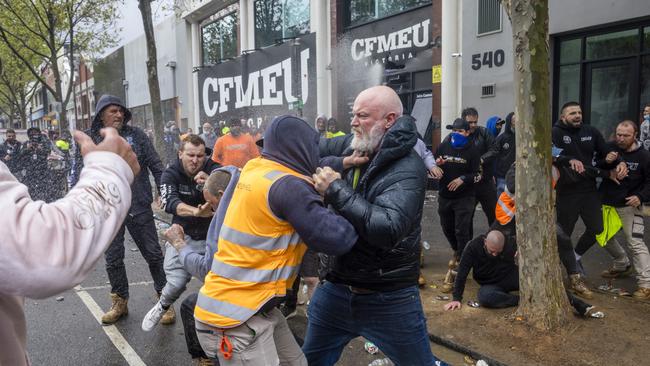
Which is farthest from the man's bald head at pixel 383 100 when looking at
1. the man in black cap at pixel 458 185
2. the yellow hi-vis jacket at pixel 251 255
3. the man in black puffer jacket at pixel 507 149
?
the man in black puffer jacket at pixel 507 149

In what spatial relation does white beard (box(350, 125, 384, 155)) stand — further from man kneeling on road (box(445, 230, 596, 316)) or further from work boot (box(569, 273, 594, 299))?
work boot (box(569, 273, 594, 299))

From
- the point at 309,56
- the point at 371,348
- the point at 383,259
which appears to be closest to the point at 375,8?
the point at 309,56

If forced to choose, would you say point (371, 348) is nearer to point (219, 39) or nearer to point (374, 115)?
point (374, 115)

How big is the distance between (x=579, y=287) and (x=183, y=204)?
375 cm

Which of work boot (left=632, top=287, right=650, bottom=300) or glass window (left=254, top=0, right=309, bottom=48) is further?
glass window (left=254, top=0, right=309, bottom=48)

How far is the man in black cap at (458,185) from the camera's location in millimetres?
5828

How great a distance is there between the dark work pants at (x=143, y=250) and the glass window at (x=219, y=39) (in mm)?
20309

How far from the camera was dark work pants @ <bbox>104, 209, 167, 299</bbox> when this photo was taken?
4.85 m

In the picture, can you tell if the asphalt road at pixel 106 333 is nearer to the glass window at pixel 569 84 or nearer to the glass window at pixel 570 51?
the glass window at pixel 569 84

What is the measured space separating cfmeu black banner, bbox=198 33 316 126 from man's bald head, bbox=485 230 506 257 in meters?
12.6

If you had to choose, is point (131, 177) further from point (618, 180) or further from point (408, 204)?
point (618, 180)

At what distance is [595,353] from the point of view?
377 centimetres

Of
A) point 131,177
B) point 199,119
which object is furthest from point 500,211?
point 199,119

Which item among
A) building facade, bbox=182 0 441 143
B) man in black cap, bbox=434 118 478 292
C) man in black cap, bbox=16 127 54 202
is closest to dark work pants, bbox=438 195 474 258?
man in black cap, bbox=434 118 478 292
